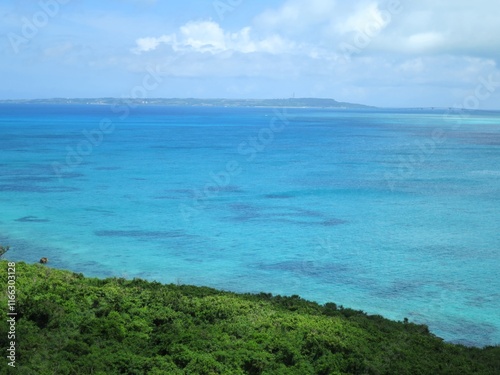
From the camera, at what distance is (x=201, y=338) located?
636 inches

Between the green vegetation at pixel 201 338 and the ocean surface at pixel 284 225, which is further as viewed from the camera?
→ the ocean surface at pixel 284 225

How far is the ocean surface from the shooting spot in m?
27.3

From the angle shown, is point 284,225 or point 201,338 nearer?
point 201,338

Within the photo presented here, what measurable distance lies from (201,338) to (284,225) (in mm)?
21884

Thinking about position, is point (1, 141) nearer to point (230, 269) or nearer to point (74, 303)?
point (230, 269)

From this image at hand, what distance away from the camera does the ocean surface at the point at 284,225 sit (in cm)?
2733

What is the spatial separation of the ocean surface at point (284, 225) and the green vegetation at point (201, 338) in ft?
21.5

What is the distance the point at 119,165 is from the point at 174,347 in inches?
2044

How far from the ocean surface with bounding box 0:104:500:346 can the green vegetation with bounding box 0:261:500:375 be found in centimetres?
656

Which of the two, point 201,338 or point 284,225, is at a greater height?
point 201,338

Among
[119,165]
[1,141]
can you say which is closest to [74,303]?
[119,165]

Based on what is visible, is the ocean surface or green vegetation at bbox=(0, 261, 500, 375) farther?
the ocean surface

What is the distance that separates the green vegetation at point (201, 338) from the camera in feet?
48.3

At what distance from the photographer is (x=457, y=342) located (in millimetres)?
21875
